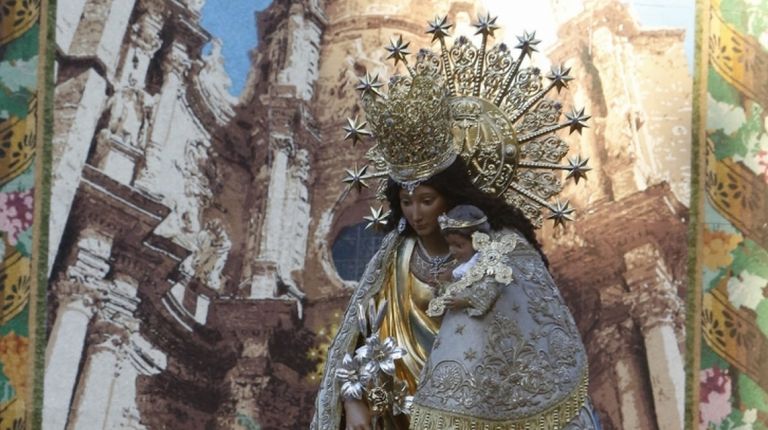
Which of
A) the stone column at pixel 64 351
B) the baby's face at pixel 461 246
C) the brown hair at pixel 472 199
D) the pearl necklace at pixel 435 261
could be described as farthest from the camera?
the stone column at pixel 64 351

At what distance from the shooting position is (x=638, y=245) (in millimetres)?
9016

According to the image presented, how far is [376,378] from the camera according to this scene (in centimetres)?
504

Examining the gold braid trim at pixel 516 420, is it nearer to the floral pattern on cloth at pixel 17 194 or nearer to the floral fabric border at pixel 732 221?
the floral fabric border at pixel 732 221

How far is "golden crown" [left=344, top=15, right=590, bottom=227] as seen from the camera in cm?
519

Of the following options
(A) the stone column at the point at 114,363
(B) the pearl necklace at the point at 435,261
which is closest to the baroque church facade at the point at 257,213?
(A) the stone column at the point at 114,363

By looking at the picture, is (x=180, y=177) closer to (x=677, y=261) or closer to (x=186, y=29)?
(x=186, y=29)

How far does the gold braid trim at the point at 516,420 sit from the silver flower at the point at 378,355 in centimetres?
45

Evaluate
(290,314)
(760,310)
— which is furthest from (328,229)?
(760,310)

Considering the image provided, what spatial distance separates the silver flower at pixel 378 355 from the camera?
5043 millimetres

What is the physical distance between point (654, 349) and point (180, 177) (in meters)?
3.21

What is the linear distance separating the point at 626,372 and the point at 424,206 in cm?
407

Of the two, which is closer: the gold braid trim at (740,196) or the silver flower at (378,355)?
the silver flower at (378,355)

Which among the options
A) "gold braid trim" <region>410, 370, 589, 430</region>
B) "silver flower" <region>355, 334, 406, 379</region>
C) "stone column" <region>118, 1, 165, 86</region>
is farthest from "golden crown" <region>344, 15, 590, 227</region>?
"stone column" <region>118, 1, 165, 86</region>

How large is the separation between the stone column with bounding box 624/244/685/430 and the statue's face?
3882 millimetres
